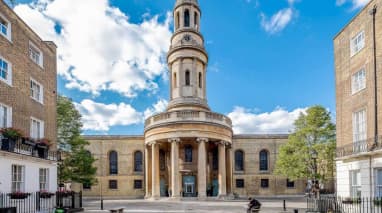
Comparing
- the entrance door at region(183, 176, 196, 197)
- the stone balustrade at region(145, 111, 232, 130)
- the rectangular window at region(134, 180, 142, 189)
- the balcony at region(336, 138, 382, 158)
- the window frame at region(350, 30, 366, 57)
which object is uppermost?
the window frame at region(350, 30, 366, 57)

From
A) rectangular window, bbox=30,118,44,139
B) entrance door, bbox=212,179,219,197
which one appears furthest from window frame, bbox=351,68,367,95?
entrance door, bbox=212,179,219,197

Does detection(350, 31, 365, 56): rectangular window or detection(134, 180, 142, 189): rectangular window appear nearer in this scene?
detection(350, 31, 365, 56): rectangular window

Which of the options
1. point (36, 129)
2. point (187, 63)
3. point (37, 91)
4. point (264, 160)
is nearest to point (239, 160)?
point (264, 160)

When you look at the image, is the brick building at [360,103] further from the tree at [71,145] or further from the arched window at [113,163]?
the arched window at [113,163]

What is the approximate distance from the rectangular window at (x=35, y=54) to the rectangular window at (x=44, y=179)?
6817 millimetres

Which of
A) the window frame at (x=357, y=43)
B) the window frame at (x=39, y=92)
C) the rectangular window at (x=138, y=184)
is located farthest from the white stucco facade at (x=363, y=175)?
the rectangular window at (x=138, y=184)

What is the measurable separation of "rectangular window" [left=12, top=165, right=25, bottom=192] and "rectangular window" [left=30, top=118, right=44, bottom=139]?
3.39 meters

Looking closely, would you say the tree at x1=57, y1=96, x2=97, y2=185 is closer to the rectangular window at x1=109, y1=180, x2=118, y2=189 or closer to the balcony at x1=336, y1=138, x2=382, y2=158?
the rectangular window at x1=109, y1=180, x2=118, y2=189

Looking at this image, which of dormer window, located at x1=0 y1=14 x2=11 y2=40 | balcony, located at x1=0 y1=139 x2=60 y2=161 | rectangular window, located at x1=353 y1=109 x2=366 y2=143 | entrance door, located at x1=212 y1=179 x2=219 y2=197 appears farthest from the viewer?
entrance door, located at x1=212 y1=179 x2=219 y2=197

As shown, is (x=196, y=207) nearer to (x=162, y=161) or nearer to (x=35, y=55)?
(x=35, y=55)

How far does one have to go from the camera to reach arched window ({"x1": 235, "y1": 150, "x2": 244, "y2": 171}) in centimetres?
5088

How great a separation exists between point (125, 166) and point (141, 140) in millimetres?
4260

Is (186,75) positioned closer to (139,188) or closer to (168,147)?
(168,147)

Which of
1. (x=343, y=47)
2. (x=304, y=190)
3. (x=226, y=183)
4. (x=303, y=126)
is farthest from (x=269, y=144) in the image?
(x=343, y=47)
